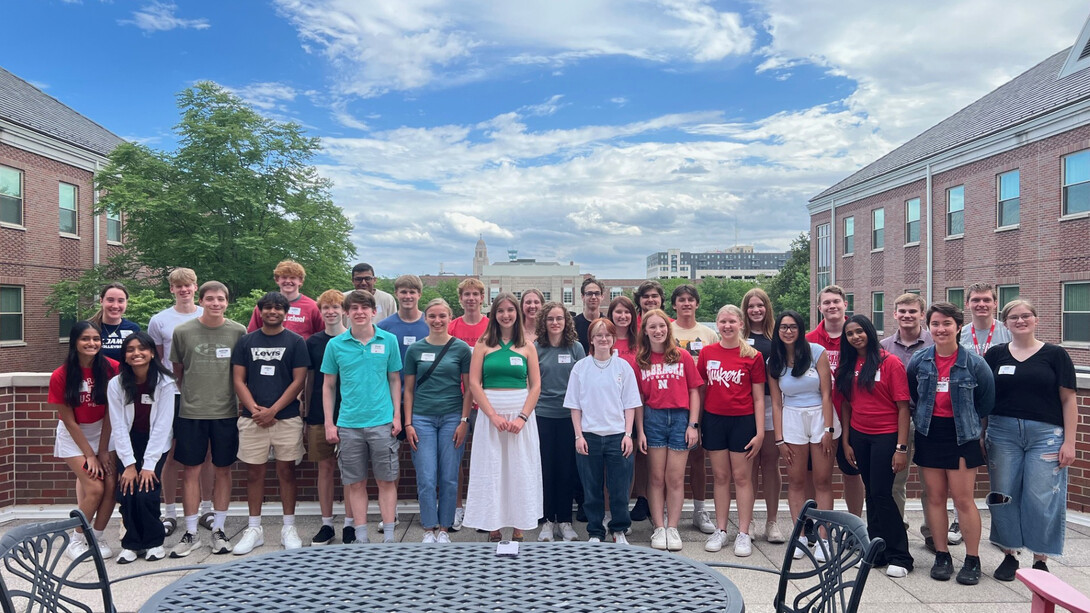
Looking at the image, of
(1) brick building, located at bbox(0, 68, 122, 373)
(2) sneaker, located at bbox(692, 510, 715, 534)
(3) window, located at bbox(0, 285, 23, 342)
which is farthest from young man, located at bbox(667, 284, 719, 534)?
(3) window, located at bbox(0, 285, 23, 342)

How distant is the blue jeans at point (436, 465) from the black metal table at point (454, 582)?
2241 millimetres

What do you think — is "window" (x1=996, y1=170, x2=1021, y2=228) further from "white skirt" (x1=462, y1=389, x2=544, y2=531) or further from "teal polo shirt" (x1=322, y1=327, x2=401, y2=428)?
"teal polo shirt" (x1=322, y1=327, x2=401, y2=428)

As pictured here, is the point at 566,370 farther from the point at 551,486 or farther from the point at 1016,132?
the point at 1016,132

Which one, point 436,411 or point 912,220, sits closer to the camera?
point 436,411

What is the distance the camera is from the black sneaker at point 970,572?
14.9 feet

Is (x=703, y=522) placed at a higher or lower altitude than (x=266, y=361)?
lower

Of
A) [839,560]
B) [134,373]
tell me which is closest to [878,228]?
[134,373]

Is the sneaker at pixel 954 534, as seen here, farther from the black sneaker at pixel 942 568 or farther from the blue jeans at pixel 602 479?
the blue jeans at pixel 602 479

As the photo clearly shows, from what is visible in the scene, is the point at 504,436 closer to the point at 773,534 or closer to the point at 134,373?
the point at 773,534

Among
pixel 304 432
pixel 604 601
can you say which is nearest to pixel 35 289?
pixel 304 432

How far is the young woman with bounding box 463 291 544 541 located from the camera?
16.7 ft

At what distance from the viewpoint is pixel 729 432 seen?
5172 mm

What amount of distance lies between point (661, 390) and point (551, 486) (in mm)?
1140

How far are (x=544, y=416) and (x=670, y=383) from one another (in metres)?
0.98
